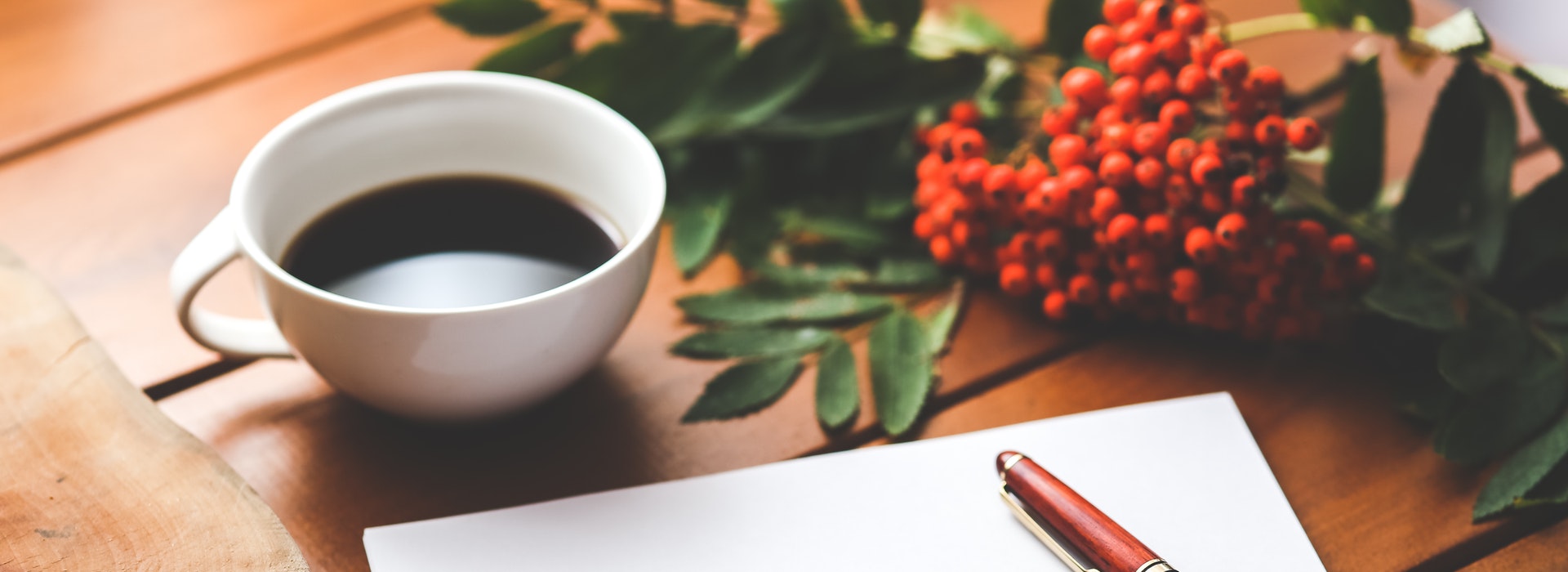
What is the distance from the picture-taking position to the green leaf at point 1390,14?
0.62 meters

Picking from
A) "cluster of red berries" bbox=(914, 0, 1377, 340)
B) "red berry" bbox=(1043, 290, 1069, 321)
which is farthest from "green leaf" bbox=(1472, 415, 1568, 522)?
"red berry" bbox=(1043, 290, 1069, 321)

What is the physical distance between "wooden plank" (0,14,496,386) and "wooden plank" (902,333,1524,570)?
1.34 feet

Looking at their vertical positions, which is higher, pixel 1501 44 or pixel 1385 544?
pixel 1501 44

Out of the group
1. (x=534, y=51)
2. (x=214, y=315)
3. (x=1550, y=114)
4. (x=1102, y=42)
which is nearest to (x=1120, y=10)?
(x=1102, y=42)

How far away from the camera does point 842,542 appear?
512mm

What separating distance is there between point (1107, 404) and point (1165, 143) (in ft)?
0.45

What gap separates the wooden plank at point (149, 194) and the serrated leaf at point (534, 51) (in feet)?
0.44

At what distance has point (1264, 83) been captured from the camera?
58 centimetres

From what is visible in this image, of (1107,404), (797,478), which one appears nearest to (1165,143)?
(1107,404)

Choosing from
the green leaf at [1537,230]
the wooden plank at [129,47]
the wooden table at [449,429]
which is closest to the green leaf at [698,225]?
the wooden table at [449,429]

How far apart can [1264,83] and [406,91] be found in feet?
1.40

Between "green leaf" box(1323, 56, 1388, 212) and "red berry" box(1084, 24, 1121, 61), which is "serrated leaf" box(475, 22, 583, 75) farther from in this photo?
"green leaf" box(1323, 56, 1388, 212)

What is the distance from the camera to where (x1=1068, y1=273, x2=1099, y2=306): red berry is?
2.03 ft

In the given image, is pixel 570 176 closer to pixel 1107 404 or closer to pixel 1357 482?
pixel 1107 404
